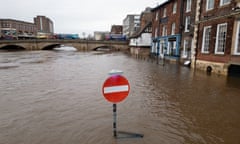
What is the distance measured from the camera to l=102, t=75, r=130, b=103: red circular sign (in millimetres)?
3356

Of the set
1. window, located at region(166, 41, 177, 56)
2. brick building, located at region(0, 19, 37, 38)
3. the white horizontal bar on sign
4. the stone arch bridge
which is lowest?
the white horizontal bar on sign

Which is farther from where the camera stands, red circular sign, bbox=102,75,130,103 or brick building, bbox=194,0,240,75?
brick building, bbox=194,0,240,75

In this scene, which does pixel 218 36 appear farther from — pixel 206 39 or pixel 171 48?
pixel 171 48

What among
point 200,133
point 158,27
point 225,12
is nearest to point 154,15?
point 158,27

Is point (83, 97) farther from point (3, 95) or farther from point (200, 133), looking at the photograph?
point (200, 133)

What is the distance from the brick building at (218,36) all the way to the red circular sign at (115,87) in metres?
9.73

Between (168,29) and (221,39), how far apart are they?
1209cm

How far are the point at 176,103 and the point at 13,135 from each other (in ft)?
16.5

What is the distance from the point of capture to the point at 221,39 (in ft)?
37.9

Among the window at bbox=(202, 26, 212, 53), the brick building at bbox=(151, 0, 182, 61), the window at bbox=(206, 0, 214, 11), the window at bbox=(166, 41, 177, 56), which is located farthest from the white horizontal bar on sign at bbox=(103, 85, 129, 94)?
the window at bbox=(166, 41, 177, 56)

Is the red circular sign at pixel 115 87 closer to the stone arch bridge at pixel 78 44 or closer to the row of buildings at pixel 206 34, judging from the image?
the row of buildings at pixel 206 34

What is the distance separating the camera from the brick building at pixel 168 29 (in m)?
20.3

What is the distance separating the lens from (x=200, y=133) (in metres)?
3.96

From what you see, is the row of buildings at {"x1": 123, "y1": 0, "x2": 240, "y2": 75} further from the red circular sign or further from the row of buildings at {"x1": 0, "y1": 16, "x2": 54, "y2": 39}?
the row of buildings at {"x1": 0, "y1": 16, "x2": 54, "y2": 39}
